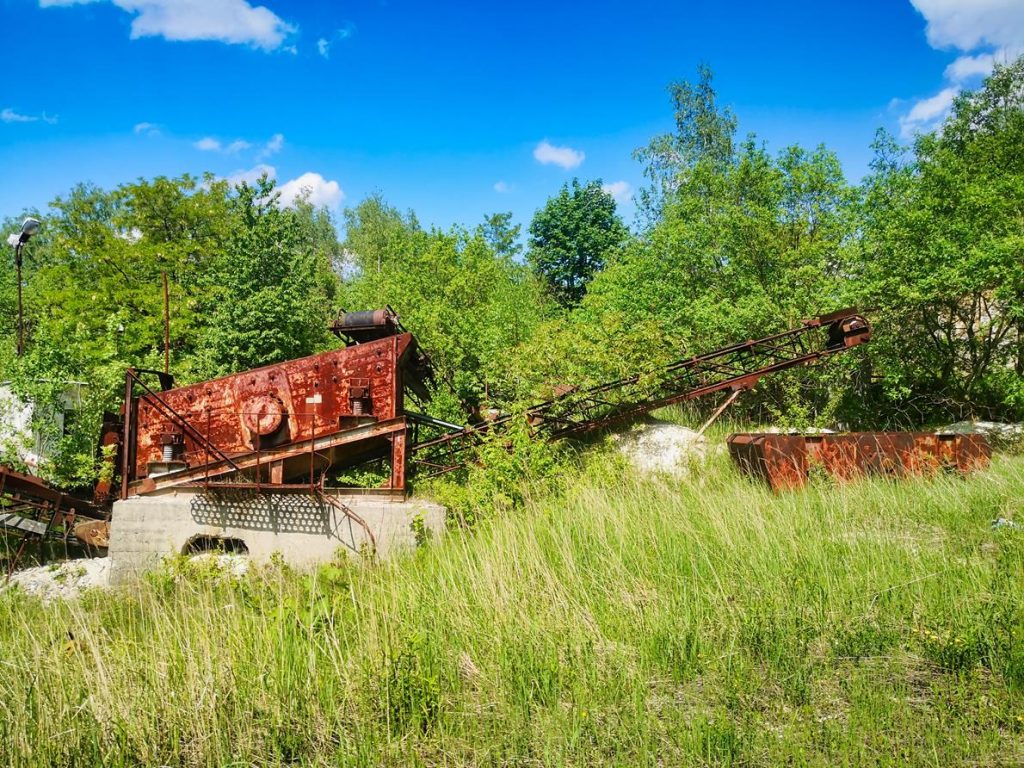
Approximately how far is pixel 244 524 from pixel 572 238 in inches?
1258

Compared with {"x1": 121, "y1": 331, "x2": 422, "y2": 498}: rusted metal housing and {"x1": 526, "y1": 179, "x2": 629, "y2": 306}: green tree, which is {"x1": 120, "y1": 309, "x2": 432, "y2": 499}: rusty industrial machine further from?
{"x1": 526, "y1": 179, "x2": 629, "y2": 306}: green tree

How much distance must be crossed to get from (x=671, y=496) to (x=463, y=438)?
3970 millimetres

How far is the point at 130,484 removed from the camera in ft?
28.2

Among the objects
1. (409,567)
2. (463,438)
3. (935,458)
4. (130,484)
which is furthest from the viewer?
(463,438)

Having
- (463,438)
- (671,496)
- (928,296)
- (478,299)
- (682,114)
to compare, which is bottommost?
(671,496)

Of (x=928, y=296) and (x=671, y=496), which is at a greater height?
(x=928, y=296)

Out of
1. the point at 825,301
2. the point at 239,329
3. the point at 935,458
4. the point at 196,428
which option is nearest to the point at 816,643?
the point at 935,458

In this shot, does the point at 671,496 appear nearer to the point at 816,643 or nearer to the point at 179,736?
the point at 816,643

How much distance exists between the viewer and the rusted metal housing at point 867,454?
7.57 m

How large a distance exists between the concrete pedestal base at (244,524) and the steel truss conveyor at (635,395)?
5.67 feet

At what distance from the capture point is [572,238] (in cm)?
3722

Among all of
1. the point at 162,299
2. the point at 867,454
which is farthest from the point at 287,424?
the point at 162,299

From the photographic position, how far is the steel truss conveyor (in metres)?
9.65

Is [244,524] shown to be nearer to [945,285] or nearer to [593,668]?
[593,668]
